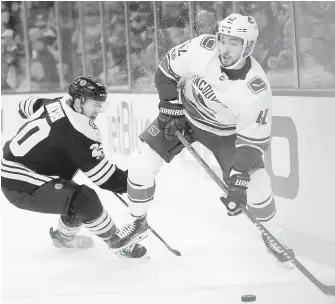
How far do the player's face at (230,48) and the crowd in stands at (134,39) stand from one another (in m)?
0.58

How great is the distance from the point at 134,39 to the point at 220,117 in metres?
2.68

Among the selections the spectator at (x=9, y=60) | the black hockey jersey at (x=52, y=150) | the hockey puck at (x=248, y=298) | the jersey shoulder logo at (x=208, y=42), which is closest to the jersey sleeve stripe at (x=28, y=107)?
the black hockey jersey at (x=52, y=150)

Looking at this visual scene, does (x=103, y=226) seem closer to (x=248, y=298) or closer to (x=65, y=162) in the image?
(x=65, y=162)

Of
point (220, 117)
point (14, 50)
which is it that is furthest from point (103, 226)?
point (14, 50)

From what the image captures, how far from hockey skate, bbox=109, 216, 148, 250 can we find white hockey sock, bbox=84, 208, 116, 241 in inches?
1.0

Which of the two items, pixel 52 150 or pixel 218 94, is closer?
pixel 218 94

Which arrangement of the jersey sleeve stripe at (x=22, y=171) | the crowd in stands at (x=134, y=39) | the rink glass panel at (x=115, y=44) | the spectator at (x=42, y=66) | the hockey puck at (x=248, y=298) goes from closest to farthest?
1. the hockey puck at (x=248, y=298)
2. the jersey sleeve stripe at (x=22, y=171)
3. the crowd in stands at (x=134, y=39)
4. the rink glass panel at (x=115, y=44)
5. the spectator at (x=42, y=66)

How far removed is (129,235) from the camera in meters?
3.52

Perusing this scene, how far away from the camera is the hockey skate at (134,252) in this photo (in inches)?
139

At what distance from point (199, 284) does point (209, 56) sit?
87 cm

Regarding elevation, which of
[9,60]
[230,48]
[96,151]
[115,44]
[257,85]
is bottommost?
[96,151]

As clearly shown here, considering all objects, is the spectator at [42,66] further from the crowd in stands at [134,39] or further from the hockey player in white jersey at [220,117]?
the hockey player in white jersey at [220,117]

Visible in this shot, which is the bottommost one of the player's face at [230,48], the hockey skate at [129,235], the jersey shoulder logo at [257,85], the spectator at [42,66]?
the hockey skate at [129,235]

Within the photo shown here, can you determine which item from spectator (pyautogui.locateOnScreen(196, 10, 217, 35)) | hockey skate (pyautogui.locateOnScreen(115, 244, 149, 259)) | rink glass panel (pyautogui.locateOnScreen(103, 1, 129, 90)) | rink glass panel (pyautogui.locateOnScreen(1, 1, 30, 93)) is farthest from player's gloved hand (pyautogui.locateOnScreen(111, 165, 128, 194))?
rink glass panel (pyautogui.locateOnScreen(1, 1, 30, 93))
